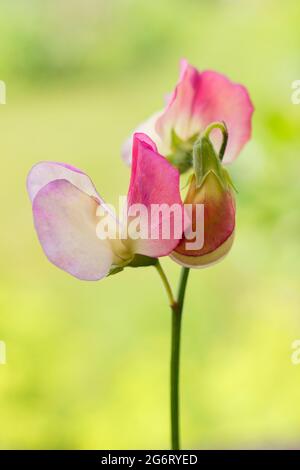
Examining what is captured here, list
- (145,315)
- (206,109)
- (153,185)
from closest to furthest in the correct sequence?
1. (153,185)
2. (206,109)
3. (145,315)

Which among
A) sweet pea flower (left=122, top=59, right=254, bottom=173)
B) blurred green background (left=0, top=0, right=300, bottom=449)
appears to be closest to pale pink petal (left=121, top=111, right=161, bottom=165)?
sweet pea flower (left=122, top=59, right=254, bottom=173)

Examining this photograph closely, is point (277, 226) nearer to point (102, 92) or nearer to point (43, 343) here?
point (43, 343)

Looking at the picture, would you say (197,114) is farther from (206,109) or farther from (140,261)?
(140,261)

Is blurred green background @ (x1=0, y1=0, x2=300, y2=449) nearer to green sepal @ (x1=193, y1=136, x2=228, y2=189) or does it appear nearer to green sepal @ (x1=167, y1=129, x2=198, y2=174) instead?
green sepal @ (x1=167, y1=129, x2=198, y2=174)

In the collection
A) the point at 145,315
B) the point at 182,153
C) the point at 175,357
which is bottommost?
the point at 175,357

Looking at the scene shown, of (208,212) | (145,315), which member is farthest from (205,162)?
(145,315)

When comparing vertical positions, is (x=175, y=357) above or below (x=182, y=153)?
below

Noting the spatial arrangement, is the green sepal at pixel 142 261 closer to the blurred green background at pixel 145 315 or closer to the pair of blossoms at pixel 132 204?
the pair of blossoms at pixel 132 204
